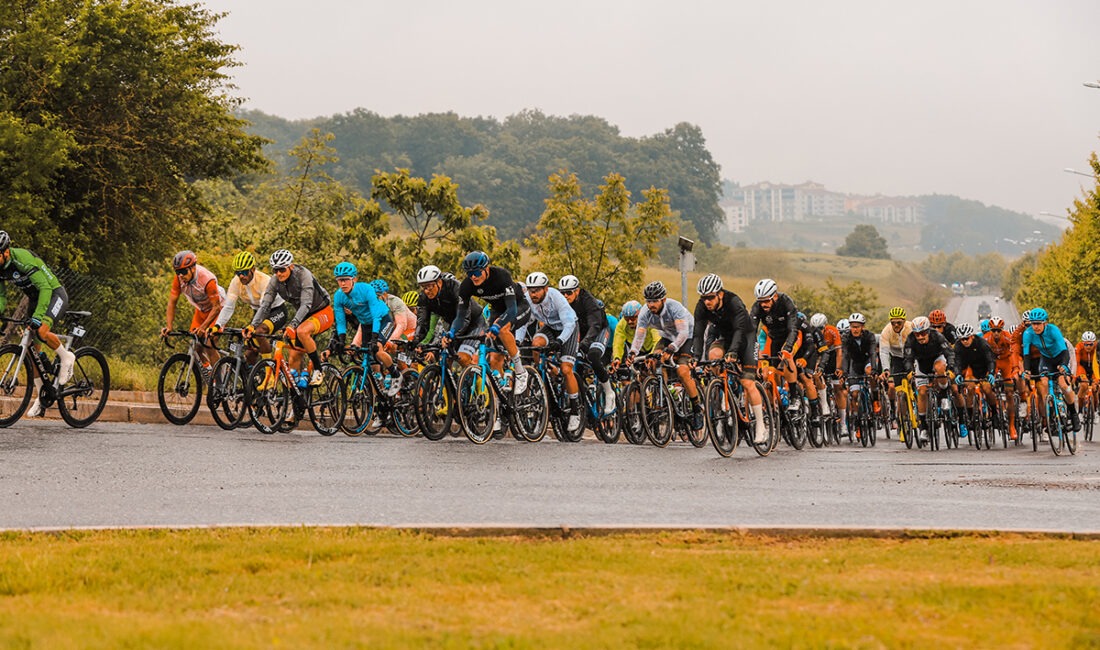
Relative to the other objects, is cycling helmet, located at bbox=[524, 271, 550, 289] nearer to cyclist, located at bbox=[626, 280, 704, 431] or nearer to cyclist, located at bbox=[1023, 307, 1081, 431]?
cyclist, located at bbox=[626, 280, 704, 431]

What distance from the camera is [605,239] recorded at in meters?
61.5

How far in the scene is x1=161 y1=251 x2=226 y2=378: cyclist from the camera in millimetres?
16297

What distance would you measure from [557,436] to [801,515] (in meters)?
7.58

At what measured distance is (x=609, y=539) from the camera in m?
8.73

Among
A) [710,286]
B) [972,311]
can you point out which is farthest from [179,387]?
[972,311]

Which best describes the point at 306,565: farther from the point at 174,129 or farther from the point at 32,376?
the point at 174,129

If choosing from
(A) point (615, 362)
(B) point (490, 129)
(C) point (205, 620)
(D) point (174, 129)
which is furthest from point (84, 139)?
(B) point (490, 129)

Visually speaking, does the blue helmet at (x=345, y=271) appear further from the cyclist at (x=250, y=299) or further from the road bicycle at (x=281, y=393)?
the road bicycle at (x=281, y=393)

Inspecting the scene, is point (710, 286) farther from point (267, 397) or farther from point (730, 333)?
point (267, 397)

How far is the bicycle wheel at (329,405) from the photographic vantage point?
55.2 feet

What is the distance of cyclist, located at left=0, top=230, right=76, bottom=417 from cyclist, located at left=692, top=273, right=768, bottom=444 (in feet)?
20.6

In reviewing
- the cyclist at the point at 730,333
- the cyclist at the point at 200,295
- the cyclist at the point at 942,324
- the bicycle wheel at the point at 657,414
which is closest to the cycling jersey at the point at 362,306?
the cyclist at the point at 200,295

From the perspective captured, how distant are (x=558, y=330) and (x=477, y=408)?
2.12 m

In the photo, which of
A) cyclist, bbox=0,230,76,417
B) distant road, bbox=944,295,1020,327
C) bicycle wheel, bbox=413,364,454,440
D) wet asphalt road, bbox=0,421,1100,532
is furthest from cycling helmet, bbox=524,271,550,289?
distant road, bbox=944,295,1020,327
